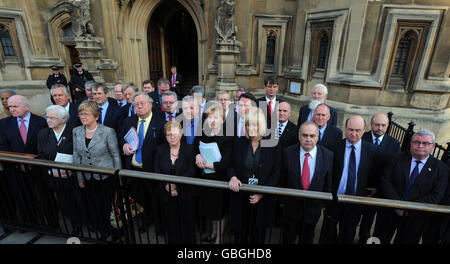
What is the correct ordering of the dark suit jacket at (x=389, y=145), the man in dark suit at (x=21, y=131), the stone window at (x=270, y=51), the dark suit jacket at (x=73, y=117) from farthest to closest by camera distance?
1. the stone window at (x=270, y=51)
2. the dark suit jacket at (x=73, y=117)
3. the man in dark suit at (x=21, y=131)
4. the dark suit jacket at (x=389, y=145)

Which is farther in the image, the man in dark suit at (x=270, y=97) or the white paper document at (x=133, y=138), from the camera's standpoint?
the man in dark suit at (x=270, y=97)

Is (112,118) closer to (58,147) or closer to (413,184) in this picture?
(58,147)

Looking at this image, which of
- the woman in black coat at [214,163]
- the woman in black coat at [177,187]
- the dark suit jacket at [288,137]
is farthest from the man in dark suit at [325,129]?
the woman in black coat at [177,187]

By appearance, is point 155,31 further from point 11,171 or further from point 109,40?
point 11,171

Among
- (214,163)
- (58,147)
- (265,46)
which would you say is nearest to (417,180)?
(214,163)

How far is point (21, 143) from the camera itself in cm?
298

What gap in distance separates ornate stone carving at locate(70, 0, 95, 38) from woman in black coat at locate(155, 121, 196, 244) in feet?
30.7

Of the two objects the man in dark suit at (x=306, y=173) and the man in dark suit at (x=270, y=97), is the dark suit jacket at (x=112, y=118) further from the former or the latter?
the man in dark suit at (x=306, y=173)

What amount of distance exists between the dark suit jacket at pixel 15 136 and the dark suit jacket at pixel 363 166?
4242 millimetres

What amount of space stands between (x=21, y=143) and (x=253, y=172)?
11.0 feet

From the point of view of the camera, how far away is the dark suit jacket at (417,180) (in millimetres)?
2242

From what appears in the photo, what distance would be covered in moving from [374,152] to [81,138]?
3.65 meters

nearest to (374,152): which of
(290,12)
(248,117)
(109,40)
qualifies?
(248,117)

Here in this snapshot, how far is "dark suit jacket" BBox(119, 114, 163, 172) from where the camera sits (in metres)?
2.72
